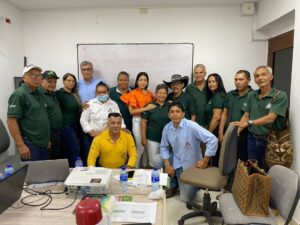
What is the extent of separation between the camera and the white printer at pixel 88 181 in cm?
152

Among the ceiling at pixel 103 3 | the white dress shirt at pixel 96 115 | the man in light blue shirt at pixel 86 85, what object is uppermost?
the ceiling at pixel 103 3

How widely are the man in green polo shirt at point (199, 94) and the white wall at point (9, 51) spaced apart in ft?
8.41

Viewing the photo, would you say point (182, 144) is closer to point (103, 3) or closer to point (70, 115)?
point (70, 115)

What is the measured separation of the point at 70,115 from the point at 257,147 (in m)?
2.27

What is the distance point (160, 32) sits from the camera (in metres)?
3.64

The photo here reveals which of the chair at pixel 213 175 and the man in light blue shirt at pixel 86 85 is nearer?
the chair at pixel 213 175

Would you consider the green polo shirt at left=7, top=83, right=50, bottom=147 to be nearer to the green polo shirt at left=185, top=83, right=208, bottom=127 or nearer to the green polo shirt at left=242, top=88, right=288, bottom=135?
the green polo shirt at left=185, top=83, right=208, bottom=127

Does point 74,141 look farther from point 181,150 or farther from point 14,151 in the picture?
point 181,150

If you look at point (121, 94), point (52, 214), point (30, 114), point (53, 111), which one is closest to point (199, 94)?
point (121, 94)

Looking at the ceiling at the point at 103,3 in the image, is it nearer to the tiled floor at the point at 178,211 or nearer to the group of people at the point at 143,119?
the group of people at the point at 143,119

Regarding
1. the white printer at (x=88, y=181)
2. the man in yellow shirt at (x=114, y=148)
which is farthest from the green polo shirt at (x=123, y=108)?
the white printer at (x=88, y=181)

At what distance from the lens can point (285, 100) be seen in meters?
2.25

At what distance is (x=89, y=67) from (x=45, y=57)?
95cm

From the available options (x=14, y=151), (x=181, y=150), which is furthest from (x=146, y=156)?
(x=14, y=151)
